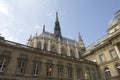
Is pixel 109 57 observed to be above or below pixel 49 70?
above

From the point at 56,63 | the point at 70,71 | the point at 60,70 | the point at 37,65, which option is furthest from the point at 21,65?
the point at 70,71

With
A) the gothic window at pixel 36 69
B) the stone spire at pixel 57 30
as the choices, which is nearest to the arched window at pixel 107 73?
the gothic window at pixel 36 69

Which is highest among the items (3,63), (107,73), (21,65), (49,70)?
(3,63)

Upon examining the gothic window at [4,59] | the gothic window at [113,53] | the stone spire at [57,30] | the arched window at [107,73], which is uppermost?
the stone spire at [57,30]

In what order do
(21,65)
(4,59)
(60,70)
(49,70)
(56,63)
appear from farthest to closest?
(56,63)
(60,70)
(49,70)
(21,65)
(4,59)

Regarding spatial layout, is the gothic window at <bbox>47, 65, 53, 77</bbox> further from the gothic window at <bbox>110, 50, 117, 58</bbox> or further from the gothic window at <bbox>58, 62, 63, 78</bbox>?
the gothic window at <bbox>110, 50, 117, 58</bbox>

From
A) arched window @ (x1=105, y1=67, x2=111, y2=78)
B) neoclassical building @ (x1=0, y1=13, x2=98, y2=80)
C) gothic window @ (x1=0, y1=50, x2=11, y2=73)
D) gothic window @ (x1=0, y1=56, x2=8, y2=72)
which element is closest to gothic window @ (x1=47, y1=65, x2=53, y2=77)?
neoclassical building @ (x1=0, y1=13, x2=98, y2=80)

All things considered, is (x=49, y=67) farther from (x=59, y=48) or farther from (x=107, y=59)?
Result: (x=59, y=48)

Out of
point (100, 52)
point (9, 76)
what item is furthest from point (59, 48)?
point (9, 76)

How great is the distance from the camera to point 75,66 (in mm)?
25953

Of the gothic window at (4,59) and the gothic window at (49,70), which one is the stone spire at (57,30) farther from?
the gothic window at (4,59)

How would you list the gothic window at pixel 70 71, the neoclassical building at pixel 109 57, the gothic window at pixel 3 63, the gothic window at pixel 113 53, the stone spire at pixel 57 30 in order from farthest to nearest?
the stone spire at pixel 57 30
the gothic window at pixel 113 53
the neoclassical building at pixel 109 57
the gothic window at pixel 70 71
the gothic window at pixel 3 63

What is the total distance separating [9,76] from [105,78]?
69.8 ft

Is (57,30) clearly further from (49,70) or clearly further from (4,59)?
(4,59)
